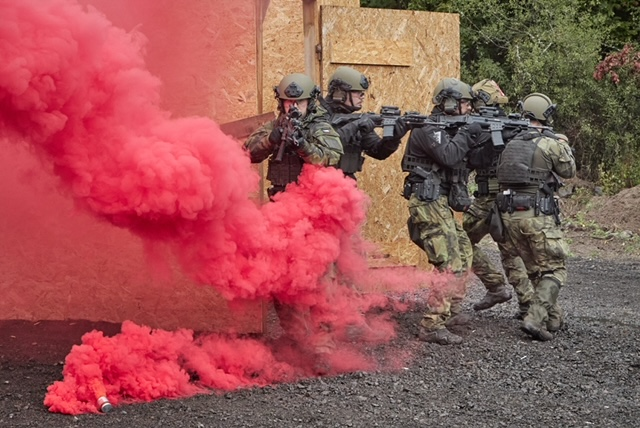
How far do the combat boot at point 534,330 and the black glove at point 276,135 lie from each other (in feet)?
9.49

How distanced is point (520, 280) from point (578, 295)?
2.07 metres

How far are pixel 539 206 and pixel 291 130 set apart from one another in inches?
113

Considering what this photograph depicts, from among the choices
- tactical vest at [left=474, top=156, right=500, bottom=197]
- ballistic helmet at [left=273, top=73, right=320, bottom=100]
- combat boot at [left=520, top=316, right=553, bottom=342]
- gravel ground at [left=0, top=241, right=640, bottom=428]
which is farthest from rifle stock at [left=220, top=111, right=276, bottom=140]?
combat boot at [left=520, top=316, right=553, bottom=342]

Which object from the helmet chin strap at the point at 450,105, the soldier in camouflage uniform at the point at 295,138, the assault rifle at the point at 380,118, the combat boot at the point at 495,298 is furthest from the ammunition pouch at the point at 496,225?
the soldier in camouflage uniform at the point at 295,138

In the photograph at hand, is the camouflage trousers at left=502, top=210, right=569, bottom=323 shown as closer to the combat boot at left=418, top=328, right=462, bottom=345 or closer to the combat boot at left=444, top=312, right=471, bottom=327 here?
the combat boot at left=444, top=312, right=471, bottom=327

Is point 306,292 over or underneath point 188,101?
underneath

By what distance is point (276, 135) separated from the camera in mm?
7309

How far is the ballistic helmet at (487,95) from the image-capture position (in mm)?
9883

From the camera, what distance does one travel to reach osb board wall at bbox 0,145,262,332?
7973mm

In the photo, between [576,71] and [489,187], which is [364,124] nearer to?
[489,187]

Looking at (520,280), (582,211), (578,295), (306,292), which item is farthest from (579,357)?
(582,211)

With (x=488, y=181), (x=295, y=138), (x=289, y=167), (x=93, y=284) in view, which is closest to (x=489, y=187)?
(x=488, y=181)

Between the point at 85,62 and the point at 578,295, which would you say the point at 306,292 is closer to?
the point at 85,62

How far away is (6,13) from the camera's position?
533 centimetres
